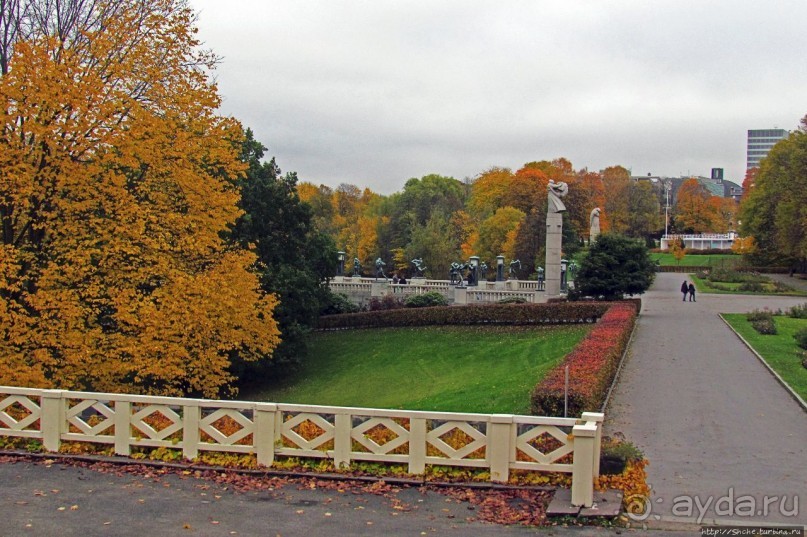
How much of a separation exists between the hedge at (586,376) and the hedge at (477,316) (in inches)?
361

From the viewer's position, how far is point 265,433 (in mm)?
11898

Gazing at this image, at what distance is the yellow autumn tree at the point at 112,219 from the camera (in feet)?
61.1

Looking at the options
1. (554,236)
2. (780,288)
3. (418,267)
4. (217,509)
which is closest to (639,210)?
(780,288)

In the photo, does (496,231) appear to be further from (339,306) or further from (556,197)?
(556,197)

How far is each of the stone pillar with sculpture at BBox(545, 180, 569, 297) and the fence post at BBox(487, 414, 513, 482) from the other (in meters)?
34.3

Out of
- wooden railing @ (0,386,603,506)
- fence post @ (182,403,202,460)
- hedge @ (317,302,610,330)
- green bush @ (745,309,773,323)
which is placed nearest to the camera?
wooden railing @ (0,386,603,506)

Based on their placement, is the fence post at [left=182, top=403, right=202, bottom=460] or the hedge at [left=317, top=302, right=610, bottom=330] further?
the hedge at [left=317, top=302, right=610, bottom=330]

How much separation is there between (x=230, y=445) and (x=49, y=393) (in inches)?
123

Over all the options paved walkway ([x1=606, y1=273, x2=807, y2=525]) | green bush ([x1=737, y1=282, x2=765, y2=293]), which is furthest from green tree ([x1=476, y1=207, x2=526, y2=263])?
paved walkway ([x1=606, y1=273, x2=807, y2=525])

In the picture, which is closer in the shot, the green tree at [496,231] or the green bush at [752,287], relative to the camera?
the green bush at [752,287]

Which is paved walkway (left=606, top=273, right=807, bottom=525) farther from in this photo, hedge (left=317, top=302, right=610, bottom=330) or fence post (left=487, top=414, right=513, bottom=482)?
hedge (left=317, top=302, right=610, bottom=330)

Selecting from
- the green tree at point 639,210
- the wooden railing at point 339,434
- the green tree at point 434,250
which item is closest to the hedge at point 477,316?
the wooden railing at point 339,434

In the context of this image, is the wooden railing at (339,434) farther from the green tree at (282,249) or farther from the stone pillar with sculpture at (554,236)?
the stone pillar with sculpture at (554,236)

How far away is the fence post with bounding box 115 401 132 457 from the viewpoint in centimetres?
1252
